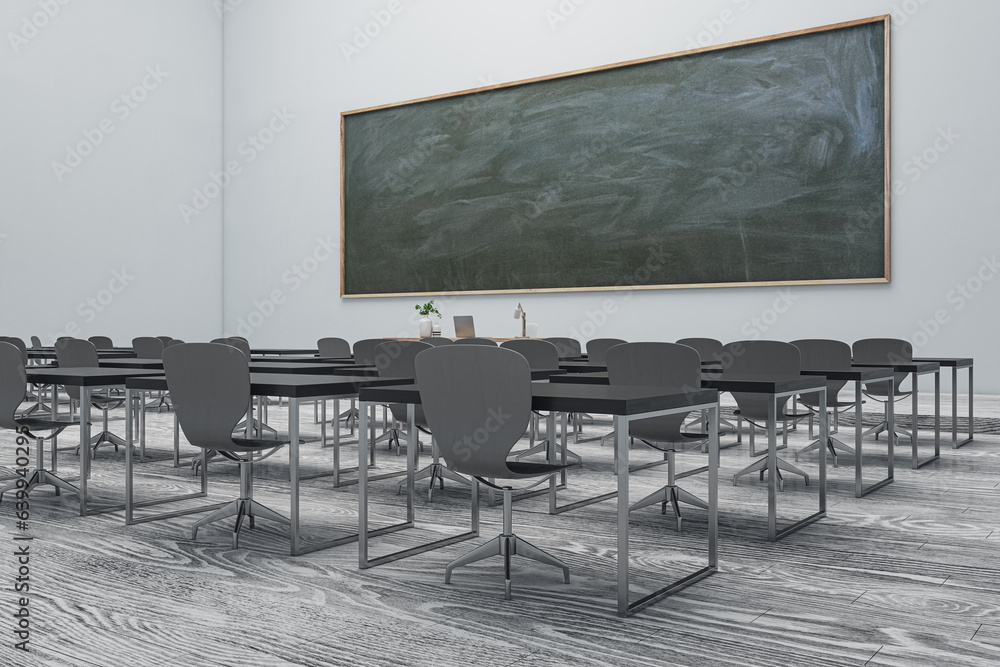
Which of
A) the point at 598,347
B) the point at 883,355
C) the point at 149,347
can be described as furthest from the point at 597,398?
the point at 149,347

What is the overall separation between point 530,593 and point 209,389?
137 centimetres

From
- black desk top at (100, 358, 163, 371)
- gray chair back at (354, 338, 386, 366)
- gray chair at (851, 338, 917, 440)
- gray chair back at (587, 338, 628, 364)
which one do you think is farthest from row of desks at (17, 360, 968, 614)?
gray chair back at (587, 338, 628, 364)

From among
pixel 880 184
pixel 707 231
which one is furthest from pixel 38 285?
pixel 880 184

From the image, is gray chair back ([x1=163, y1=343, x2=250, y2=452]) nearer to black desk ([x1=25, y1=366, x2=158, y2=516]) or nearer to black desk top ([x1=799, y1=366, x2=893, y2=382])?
black desk ([x1=25, y1=366, x2=158, y2=516])

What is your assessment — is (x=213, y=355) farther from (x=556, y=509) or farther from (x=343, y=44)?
(x=343, y=44)

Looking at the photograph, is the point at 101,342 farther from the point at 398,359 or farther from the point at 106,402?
the point at 398,359

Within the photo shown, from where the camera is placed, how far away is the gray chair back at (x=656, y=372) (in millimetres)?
3178

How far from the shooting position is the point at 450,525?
3496mm

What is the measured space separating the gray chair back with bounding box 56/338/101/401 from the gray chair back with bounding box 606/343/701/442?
3.60 meters

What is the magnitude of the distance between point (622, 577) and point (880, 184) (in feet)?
23.8

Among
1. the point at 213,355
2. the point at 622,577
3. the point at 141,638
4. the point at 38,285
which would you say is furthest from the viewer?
the point at 38,285

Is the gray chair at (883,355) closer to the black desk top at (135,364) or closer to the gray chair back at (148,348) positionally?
the black desk top at (135,364)

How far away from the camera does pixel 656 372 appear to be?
128 inches

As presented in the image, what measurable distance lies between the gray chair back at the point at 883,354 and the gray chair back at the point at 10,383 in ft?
15.9
